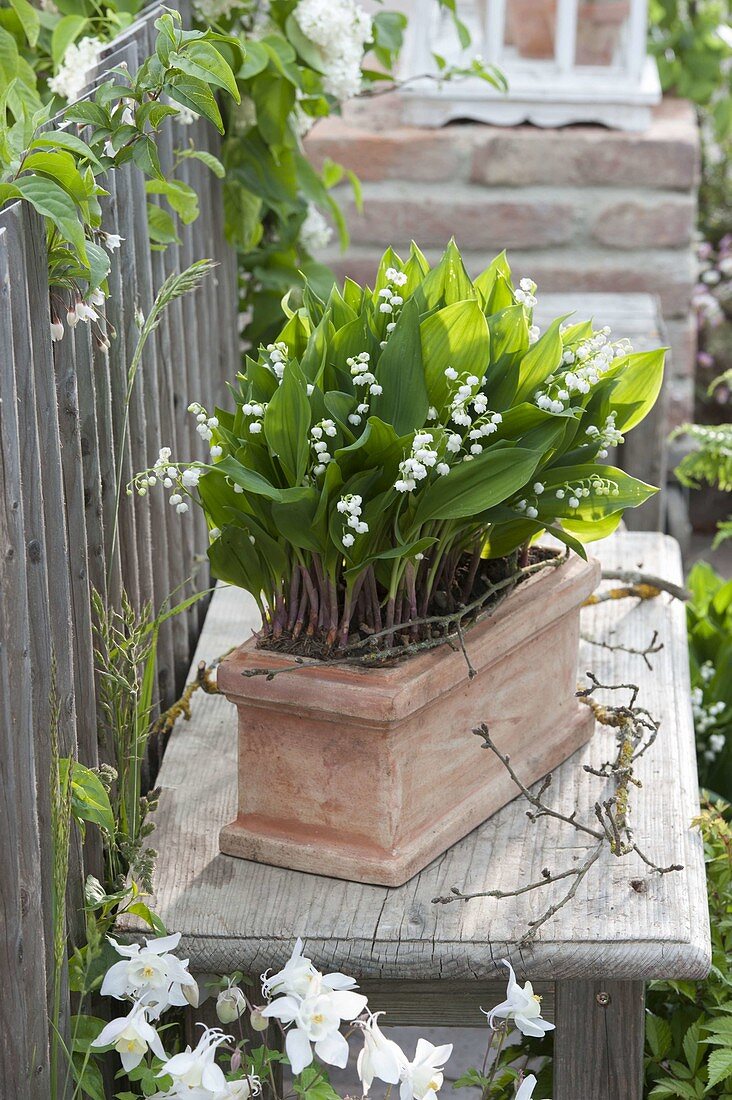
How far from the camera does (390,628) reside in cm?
150

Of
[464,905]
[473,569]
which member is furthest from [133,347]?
[464,905]

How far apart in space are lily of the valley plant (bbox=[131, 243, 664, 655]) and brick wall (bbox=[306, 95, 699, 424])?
2269mm

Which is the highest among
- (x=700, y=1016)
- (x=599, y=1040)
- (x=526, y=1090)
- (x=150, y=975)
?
(x=150, y=975)

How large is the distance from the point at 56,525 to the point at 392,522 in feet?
1.22

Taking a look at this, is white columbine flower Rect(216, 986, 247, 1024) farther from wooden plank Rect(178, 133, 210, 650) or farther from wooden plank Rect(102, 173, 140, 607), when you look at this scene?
wooden plank Rect(178, 133, 210, 650)

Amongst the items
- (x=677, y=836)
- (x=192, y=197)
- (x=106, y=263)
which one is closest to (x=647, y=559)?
(x=677, y=836)

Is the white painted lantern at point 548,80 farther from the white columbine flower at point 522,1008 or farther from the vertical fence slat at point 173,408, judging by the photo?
the white columbine flower at point 522,1008

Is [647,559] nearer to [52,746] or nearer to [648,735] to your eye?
[648,735]

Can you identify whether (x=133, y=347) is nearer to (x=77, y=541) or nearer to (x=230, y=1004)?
(x=77, y=541)

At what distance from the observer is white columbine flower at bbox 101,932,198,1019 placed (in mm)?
1349

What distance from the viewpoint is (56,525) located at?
1313 mm

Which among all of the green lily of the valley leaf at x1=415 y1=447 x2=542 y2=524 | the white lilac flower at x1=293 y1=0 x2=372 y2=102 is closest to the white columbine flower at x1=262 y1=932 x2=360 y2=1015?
the green lily of the valley leaf at x1=415 y1=447 x2=542 y2=524

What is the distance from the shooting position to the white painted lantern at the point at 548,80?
379cm

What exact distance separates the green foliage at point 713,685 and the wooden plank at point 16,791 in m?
1.51
